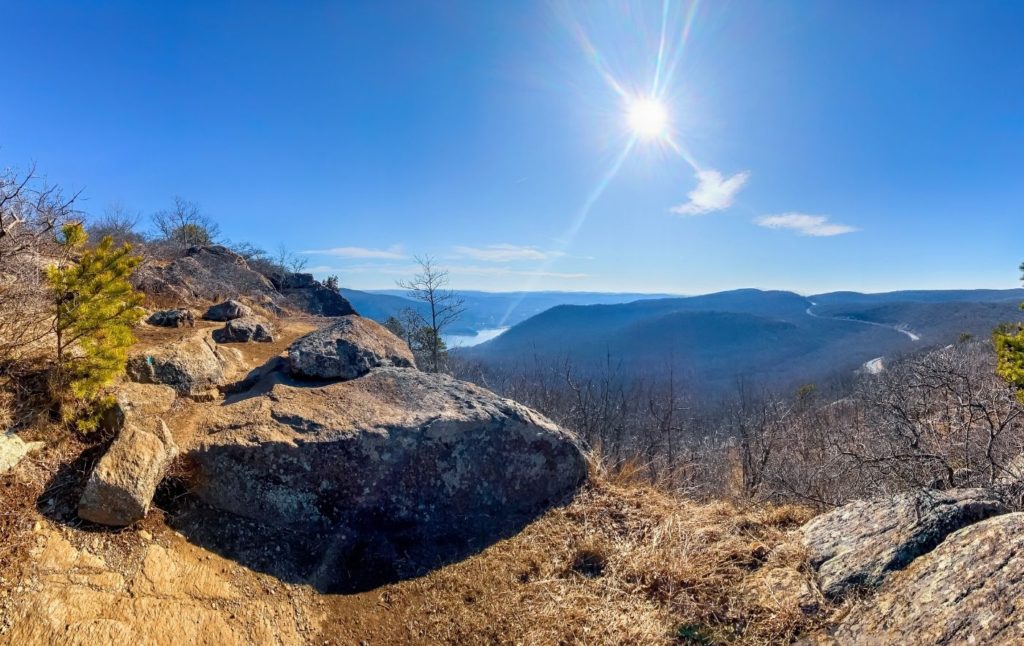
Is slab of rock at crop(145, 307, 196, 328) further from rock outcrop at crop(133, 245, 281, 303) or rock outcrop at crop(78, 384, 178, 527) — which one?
rock outcrop at crop(78, 384, 178, 527)

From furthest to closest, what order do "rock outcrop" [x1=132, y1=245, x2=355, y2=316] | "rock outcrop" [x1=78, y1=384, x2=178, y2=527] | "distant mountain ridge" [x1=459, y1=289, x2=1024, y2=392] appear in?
1. "distant mountain ridge" [x1=459, y1=289, x2=1024, y2=392]
2. "rock outcrop" [x1=132, y1=245, x2=355, y2=316]
3. "rock outcrop" [x1=78, y1=384, x2=178, y2=527]

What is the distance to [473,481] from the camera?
6188 millimetres

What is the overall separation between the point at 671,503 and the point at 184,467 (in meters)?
6.24

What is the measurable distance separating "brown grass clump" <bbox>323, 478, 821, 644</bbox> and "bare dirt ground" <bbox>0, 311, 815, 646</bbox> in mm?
16

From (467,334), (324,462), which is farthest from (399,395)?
(467,334)

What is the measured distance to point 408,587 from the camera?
16.1ft

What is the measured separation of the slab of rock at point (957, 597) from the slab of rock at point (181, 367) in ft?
25.4

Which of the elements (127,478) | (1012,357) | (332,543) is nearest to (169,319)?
(127,478)

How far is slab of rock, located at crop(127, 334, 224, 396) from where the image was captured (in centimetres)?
584

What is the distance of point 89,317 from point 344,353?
3187mm

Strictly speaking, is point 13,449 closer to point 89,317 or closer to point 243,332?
point 89,317

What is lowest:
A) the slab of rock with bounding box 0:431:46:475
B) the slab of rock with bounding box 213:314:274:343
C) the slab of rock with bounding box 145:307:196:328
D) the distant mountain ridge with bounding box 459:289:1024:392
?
the distant mountain ridge with bounding box 459:289:1024:392

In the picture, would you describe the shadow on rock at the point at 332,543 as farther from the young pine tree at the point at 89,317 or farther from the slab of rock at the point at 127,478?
the young pine tree at the point at 89,317

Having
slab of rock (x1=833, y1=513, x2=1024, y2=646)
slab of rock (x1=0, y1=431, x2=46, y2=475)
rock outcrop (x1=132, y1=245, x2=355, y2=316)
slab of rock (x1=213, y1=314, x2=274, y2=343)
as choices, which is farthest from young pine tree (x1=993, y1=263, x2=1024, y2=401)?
rock outcrop (x1=132, y1=245, x2=355, y2=316)
